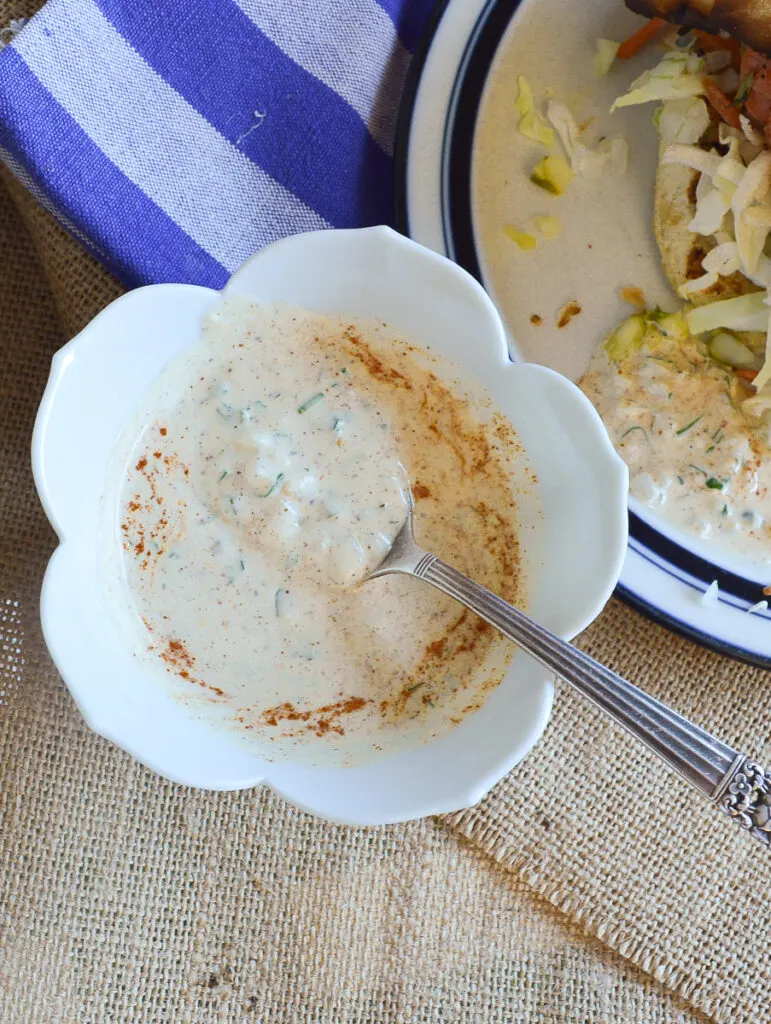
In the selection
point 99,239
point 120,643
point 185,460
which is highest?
point 99,239

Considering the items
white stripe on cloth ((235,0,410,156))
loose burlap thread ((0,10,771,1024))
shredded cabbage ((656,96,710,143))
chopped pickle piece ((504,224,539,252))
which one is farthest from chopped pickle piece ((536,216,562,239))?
loose burlap thread ((0,10,771,1024))

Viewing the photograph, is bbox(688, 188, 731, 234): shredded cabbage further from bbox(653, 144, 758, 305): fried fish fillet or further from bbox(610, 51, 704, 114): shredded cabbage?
bbox(610, 51, 704, 114): shredded cabbage

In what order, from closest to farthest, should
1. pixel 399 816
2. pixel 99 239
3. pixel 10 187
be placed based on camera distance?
1. pixel 399 816
2. pixel 99 239
3. pixel 10 187

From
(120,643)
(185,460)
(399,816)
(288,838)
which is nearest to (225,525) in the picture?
(185,460)

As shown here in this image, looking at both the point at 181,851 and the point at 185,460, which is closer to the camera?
the point at 185,460

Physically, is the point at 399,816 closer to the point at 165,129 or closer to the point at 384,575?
the point at 384,575

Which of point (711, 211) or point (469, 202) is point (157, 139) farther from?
point (711, 211)

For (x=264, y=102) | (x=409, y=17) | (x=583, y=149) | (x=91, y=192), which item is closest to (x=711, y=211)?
(x=583, y=149)
